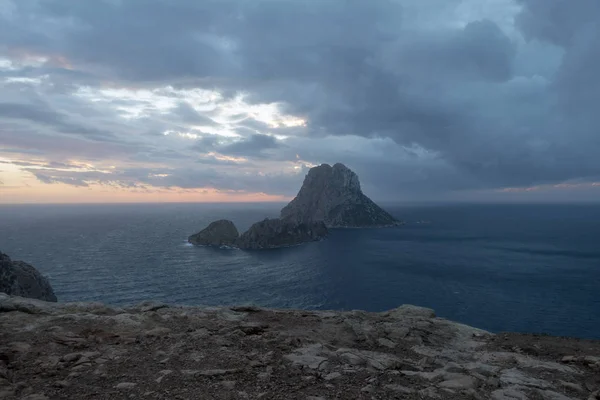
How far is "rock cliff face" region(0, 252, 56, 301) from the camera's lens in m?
45.7

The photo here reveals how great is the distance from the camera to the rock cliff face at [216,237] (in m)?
155

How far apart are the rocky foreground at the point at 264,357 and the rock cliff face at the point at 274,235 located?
13955 cm

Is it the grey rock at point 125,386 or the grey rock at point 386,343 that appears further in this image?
the grey rock at point 386,343

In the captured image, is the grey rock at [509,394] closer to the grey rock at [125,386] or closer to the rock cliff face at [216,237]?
the grey rock at [125,386]

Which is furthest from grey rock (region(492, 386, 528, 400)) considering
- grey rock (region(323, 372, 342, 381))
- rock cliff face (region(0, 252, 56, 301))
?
rock cliff face (region(0, 252, 56, 301))

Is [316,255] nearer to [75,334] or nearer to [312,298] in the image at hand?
[312,298]

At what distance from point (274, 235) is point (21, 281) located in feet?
374

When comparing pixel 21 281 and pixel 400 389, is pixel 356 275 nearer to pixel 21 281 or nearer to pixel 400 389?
pixel 21 281

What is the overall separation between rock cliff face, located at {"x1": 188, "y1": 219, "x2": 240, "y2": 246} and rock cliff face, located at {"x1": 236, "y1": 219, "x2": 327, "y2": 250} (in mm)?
5532

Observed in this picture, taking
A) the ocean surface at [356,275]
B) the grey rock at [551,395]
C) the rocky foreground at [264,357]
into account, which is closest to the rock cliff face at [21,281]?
the ocean surface at [356,275]

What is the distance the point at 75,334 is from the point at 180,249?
132399 millimetres

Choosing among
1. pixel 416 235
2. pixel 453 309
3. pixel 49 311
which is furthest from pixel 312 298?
pixel 416 235

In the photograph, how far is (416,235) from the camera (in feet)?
630

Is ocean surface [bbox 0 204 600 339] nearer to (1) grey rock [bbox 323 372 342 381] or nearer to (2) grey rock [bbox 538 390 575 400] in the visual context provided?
(2) grey rock [bbox 538 390 575 400]
